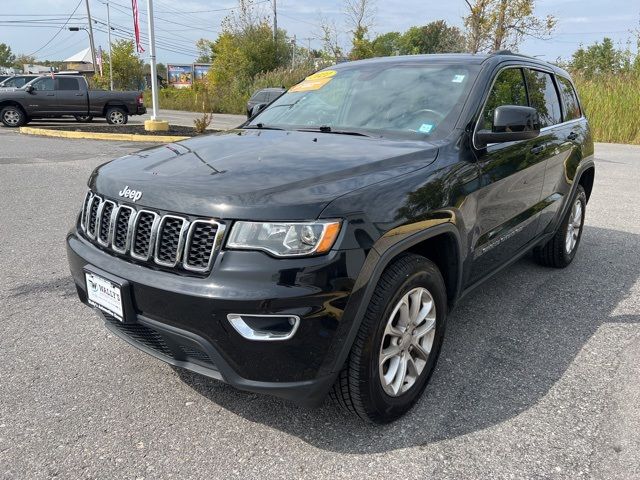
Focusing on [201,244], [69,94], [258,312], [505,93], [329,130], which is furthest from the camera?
[69,94]

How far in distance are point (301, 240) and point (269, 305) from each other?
0.27m

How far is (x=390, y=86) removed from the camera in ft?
11.3

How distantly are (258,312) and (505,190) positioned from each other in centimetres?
198

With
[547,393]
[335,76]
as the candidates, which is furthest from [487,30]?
[547,393]

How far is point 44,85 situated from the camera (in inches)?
709

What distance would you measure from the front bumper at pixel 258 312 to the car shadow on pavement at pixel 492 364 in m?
0.45

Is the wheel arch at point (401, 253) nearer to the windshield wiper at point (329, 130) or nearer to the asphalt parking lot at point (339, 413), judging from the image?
the asphalt parking lot at point (339, 413)

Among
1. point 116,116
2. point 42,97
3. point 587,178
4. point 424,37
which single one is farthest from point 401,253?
point 424,37

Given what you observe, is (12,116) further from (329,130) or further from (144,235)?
(144,235)

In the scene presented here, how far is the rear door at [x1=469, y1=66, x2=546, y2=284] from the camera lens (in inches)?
120

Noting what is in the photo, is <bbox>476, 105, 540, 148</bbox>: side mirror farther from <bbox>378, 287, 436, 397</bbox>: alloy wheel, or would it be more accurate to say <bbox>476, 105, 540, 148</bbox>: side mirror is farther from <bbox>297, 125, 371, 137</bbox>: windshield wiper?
<bbox>378, 287, 436, 397</bbox>: alloy wheel

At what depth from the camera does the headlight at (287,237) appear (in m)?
2.02

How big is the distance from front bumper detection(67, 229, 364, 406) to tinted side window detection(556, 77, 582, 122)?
3.45 meters

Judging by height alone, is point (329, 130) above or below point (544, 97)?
below
